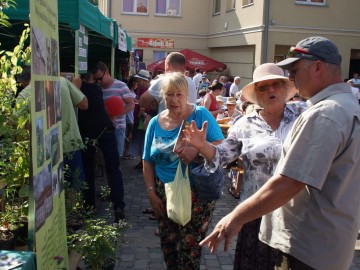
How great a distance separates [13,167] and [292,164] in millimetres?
1747

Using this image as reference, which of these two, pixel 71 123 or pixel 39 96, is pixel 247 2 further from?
A: pixel 39 96

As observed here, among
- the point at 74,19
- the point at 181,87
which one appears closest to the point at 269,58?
the point at 74,19

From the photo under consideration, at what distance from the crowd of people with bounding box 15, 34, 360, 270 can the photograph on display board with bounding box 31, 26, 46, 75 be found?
0.89 m

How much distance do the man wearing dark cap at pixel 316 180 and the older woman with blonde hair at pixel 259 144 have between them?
69 cm

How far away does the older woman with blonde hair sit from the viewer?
2.90 m

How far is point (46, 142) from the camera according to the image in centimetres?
245

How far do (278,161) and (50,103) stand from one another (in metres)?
1.43

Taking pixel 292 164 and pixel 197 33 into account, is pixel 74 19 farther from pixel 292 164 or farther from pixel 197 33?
pixel 197 33

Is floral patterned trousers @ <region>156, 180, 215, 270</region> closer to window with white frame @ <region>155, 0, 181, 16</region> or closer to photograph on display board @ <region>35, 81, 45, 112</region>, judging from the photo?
photograph on display board @ <region>35, 81, 45, 112</region>

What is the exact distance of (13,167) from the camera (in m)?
2.82

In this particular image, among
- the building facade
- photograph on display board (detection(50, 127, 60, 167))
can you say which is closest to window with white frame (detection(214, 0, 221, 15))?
the building facade

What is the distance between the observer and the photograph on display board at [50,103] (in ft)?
8.28

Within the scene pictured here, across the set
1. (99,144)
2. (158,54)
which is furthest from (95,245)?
(158,54)

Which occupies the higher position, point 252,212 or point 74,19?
point 74,19
